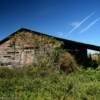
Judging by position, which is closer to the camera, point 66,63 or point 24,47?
point 66,63

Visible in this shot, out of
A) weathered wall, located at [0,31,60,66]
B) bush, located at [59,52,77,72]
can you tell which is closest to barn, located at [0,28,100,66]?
weathered wall, located at [0,31,60,66]

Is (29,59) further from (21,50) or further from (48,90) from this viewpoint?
(48,90)

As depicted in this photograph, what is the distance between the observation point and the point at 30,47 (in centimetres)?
2583

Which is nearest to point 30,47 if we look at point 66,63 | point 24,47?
Answer: point 24,47

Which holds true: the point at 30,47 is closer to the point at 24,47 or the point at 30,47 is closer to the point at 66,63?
the point at 24,47

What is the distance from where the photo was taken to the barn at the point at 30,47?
2444 cm

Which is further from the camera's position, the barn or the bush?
the barn

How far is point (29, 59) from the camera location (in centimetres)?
2552

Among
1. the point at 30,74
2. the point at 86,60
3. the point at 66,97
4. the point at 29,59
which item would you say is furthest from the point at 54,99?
the point at 86,60

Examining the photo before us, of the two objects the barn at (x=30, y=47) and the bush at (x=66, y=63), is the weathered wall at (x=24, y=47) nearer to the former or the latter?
the barn at (x=30, y=47)

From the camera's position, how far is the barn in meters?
24.4

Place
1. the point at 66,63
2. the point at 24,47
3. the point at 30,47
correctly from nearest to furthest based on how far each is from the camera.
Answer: the point at 66,63, the point at 30,47, the point at 24,47

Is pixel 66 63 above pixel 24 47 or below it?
below

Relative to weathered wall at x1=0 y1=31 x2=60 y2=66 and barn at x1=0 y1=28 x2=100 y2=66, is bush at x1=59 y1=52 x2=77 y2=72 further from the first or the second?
weathered wall at x1=0 y1=31 x2=60 y2=66
